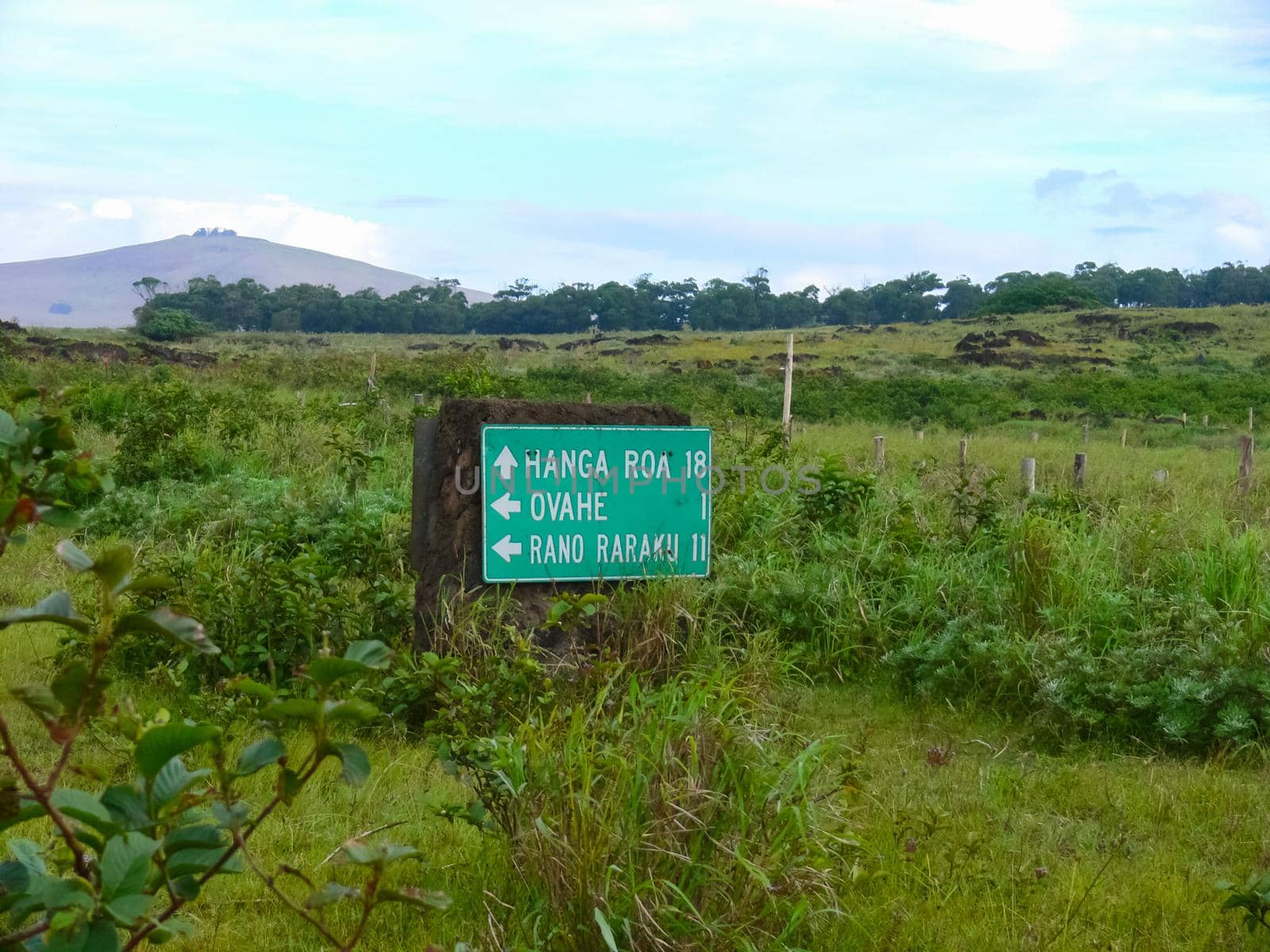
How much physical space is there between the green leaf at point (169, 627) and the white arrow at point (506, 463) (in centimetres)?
370

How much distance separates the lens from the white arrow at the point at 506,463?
4.90m

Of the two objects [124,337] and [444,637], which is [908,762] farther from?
[124,337]

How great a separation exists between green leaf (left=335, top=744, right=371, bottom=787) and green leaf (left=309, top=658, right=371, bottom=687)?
7 centimetres

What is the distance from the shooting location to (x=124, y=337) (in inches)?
1950

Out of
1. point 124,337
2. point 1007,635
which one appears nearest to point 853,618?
point 1007,635

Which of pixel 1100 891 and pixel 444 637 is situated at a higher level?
pixel 444 637

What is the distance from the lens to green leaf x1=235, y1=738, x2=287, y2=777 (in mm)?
1299

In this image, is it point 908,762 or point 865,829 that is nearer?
point 865,829

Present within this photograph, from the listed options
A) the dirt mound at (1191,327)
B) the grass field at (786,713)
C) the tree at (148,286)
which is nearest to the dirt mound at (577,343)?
the dirt mound at (1191,327)

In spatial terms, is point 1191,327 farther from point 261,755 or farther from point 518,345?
point 261,755

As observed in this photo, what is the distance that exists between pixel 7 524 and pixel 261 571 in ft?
14.1

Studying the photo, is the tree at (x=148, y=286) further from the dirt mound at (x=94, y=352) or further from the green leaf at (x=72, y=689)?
the green leaf at (x=72, y=689)

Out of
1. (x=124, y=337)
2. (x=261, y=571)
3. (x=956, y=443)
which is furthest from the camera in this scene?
(x=124, y=337)

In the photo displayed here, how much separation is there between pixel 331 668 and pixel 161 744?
0.18m
